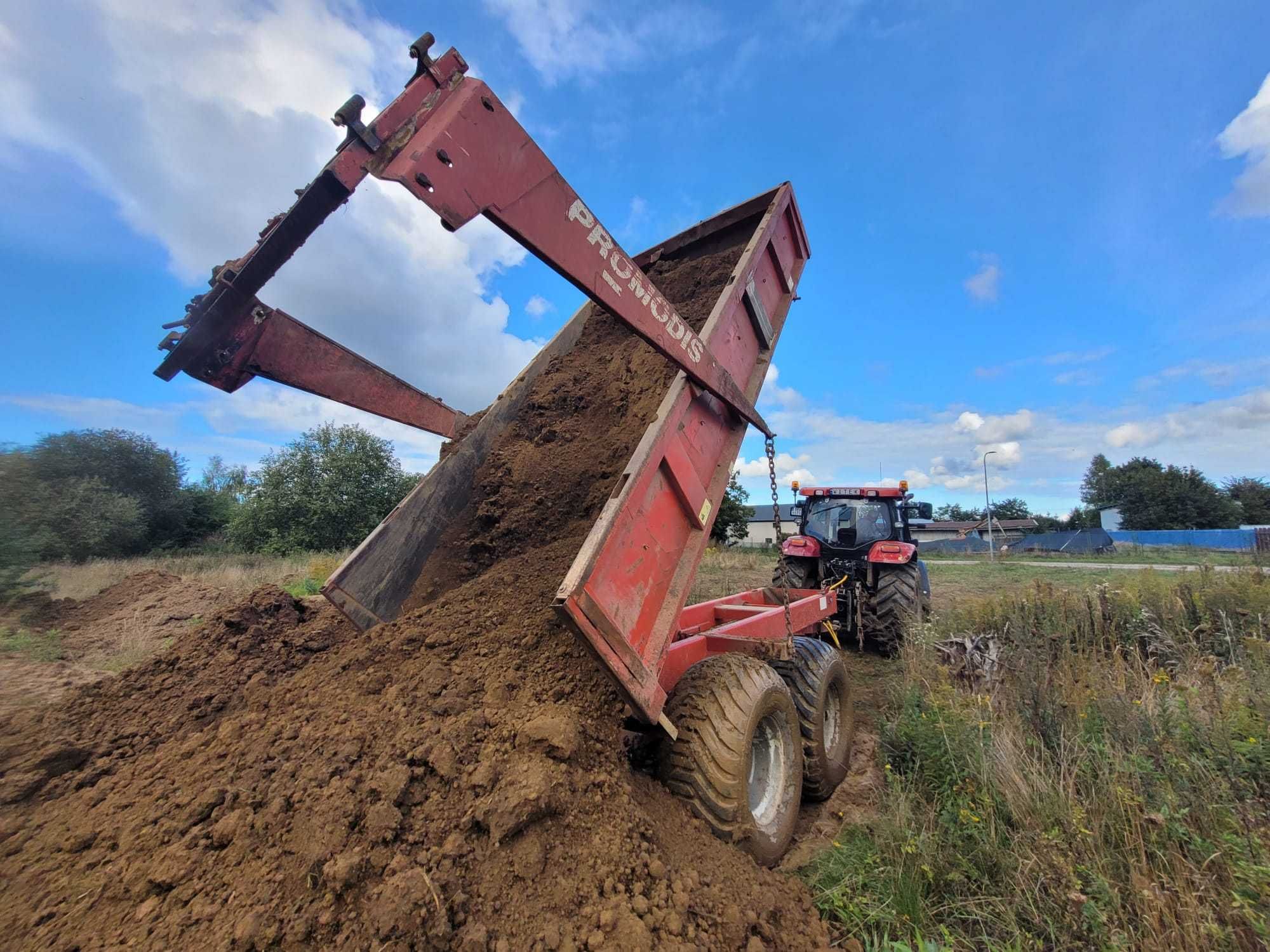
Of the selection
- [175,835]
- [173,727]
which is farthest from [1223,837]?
[173,727]

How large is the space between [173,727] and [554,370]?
119 inches

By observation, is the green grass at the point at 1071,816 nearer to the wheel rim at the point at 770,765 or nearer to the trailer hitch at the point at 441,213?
the wheel rim at the point at 770,765

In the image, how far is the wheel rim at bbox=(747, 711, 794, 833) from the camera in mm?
2711

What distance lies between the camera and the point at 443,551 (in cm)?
346

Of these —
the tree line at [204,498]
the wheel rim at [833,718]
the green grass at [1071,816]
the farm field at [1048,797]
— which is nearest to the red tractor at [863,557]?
the farm field at [1048,797]

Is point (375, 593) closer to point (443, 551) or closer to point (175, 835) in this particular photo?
point (443, 551)

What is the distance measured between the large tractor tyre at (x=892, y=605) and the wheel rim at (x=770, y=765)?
13.2ft

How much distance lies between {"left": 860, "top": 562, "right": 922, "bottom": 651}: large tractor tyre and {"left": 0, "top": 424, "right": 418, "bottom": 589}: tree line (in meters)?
17.1

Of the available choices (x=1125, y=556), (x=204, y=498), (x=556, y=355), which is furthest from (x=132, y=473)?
(x=1125, y=556)

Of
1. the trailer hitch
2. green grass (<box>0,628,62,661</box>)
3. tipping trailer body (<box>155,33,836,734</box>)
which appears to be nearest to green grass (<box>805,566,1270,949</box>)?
tipping trailer body (<box>155,33,836,734</box>)

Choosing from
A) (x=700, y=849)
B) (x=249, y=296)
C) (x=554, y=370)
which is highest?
(x=554, y=370)

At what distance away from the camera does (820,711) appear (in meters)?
3.29

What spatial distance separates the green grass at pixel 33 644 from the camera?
5410 millimetres

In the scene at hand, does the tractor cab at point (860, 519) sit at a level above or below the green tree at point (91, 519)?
above
